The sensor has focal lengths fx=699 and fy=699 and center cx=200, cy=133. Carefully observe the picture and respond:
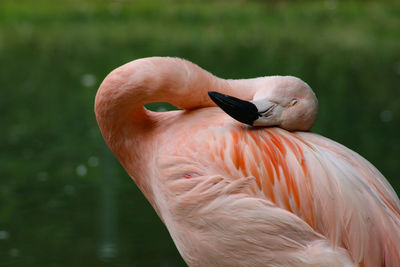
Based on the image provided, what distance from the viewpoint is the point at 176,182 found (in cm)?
275

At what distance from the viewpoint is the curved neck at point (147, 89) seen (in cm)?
287

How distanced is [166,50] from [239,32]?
239 cm

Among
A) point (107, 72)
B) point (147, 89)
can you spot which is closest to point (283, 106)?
point (147, 89)

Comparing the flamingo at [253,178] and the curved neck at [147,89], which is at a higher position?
the curved neck at [147,89]

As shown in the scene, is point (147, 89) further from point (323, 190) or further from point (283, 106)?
point (323, 190)

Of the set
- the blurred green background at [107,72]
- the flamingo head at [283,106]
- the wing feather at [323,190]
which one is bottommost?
the blurred green background at [107,72]

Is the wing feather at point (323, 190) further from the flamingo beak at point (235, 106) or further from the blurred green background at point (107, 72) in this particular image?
the blurred green background at point (107, 72)

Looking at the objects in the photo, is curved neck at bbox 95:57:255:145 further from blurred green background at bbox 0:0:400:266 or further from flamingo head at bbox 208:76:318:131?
blurred green background at bbox 0:0:400:266

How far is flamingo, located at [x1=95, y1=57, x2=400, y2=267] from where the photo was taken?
8.67 ft

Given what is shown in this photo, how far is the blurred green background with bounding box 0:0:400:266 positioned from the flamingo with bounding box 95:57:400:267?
1.61 m

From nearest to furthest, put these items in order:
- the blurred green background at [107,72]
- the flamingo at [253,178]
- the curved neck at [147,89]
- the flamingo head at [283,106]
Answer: the flamingo at [253,178] < the flamingo head at [283,106] < the curved neck at [147,89] < the blurred green background at [107,72]

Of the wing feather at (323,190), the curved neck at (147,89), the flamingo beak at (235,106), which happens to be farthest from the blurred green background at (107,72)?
the flamingo beak at (235,106)

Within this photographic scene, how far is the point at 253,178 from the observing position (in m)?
2.70

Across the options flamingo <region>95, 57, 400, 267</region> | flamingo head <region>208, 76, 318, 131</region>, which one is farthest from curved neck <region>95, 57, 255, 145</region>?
flamingo head <region>208, 76, 318, 131</region>
